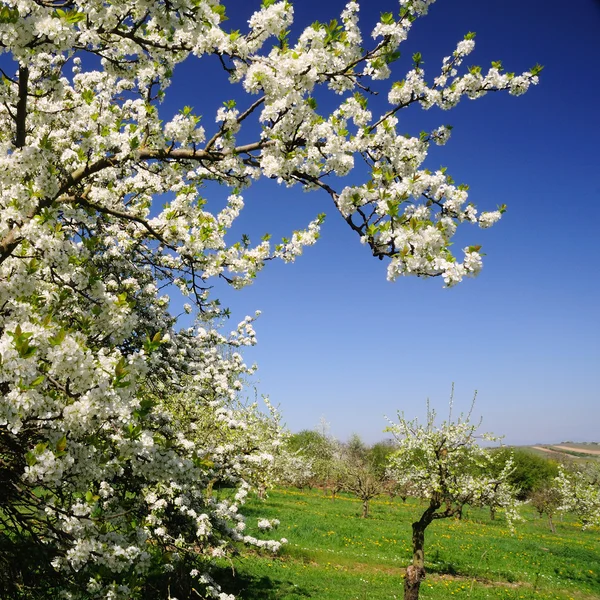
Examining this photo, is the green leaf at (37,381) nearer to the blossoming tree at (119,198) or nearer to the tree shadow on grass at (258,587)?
the blossoming tree at (119,198)

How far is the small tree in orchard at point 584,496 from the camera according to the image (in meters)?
28.6

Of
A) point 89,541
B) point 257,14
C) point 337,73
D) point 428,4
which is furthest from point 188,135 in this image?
point 89,541

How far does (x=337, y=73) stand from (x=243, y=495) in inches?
371

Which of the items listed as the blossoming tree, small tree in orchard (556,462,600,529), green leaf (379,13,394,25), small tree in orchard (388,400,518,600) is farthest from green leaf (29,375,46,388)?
small tree in orchard (556,462,600,529)

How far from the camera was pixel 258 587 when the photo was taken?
12867 millimetres

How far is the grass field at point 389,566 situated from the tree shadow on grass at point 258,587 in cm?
3

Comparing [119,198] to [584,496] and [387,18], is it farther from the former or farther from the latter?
[584,496]

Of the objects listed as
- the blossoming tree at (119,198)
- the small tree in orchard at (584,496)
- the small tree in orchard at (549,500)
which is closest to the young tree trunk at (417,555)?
the blossoming tree at (119,198)

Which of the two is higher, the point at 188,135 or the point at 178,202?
the point at 188,135

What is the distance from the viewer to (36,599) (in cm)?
557

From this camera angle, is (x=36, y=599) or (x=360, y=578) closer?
(x=36, y=599)

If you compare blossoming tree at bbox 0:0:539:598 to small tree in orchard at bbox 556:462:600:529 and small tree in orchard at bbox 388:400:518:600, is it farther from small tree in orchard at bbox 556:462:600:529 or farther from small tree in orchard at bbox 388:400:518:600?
small tree in orchard at bbox 556:462:600:529

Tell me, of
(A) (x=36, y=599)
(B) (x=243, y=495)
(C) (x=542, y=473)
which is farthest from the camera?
(C) (x=542, y=473)

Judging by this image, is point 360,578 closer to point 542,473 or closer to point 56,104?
point 56,104
